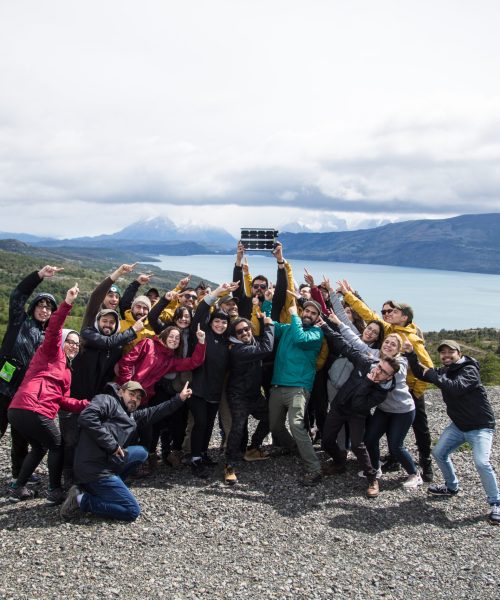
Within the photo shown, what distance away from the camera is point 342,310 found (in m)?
9.88

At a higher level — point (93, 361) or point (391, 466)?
point (93, 361)

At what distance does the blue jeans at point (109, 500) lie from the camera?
7312 mm

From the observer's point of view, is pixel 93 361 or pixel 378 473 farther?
pixel 378 473

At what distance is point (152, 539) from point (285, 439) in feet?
11.5

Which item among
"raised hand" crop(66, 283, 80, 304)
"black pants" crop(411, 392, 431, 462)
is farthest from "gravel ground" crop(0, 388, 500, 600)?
"raised hand" crop(66, 283, 80, 304)

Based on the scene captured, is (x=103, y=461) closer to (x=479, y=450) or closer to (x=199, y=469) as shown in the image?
(x=199, y=469)

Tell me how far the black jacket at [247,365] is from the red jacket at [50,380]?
2.71 metres

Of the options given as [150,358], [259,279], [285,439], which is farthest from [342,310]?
[150,358]

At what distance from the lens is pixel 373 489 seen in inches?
341

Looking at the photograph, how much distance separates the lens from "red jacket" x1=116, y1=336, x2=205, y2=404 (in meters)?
8.42

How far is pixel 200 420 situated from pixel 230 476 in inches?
45.2

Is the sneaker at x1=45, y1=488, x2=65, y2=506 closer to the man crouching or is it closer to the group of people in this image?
the group of people

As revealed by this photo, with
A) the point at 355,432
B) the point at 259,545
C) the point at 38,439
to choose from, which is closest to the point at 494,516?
the point at 355,432

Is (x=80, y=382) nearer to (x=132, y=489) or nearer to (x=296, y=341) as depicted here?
(x=132, y=489)
